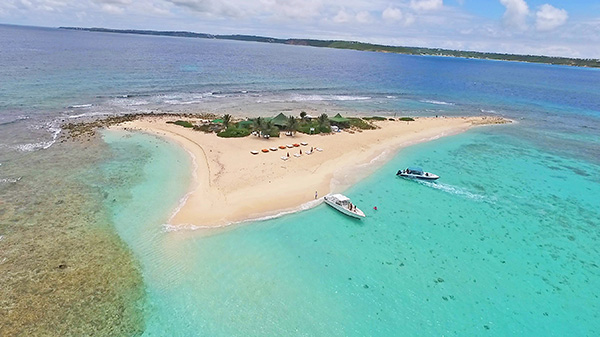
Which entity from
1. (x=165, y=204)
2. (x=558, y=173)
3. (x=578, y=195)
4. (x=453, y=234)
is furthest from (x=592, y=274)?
(x=165, y=204)

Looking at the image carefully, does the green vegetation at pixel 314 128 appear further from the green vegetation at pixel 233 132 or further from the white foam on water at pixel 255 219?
the white foam on water at pixel 255 219

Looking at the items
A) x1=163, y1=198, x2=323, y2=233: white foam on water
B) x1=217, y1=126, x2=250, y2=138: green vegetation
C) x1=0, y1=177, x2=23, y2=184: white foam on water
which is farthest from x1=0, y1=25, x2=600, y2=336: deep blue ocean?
x1=217, y1=126, x2=250, y2=138: green vegetation

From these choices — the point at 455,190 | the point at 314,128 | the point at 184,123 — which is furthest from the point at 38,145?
the point at 455,190

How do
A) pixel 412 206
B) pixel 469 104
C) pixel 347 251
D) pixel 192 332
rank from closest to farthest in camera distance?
pixel 192 332
pixel 347 251
pixel 412 206
pixel 469 104

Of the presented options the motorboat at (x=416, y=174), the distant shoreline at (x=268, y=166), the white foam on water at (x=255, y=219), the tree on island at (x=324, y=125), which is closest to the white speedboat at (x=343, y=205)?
the white foam on water at (x=255, y=219)

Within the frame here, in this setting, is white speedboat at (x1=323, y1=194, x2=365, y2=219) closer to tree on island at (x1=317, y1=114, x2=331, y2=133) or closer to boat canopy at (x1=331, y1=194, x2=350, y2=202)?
boat canopy at (x1=331, y1=194, x2=350, y2=202)

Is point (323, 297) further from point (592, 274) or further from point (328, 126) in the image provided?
point (328, 126)
